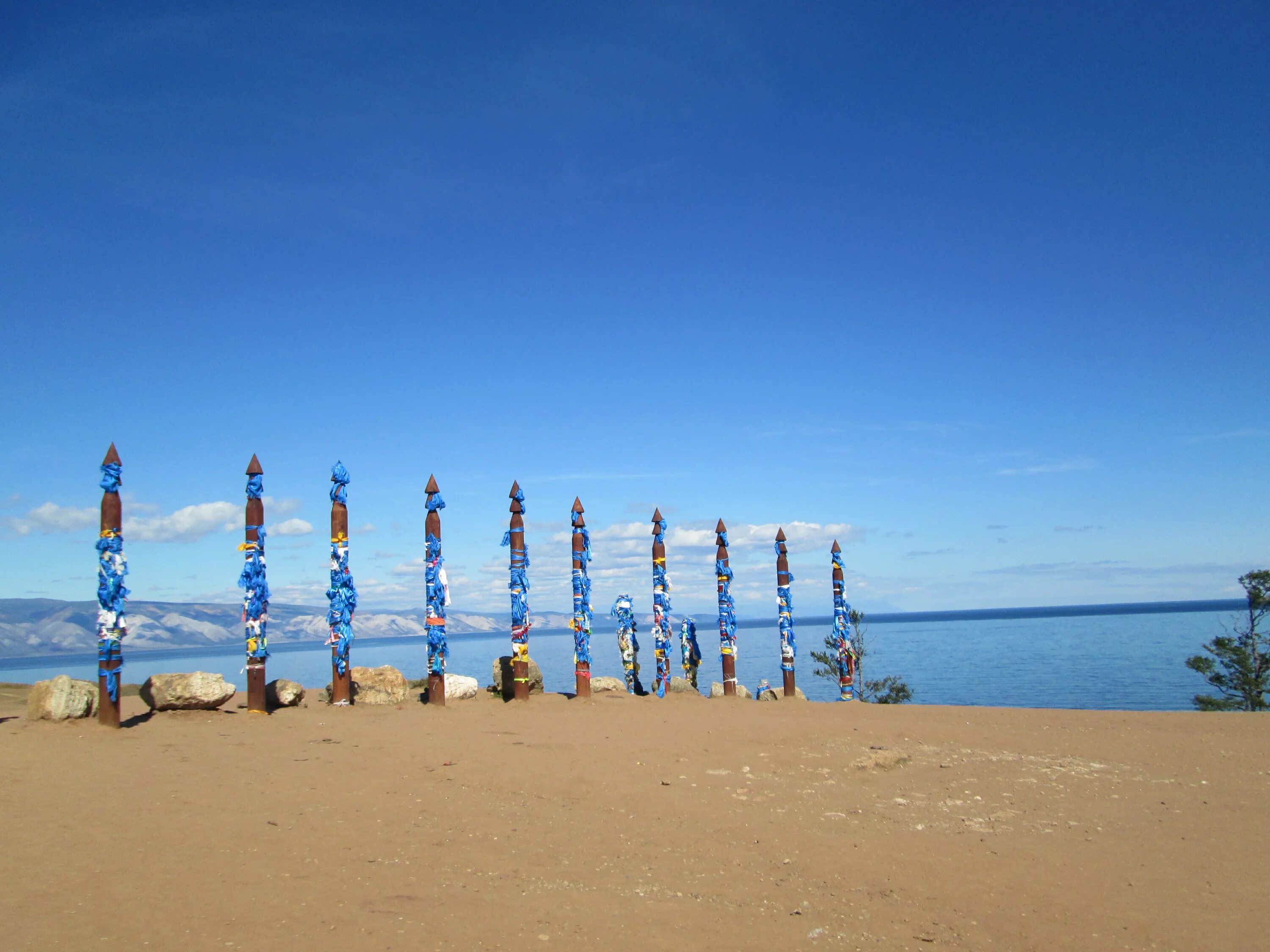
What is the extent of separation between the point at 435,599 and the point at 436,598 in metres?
0.03

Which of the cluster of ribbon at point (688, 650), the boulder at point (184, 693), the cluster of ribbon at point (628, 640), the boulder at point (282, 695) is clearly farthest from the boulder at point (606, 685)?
the boulder at point (184, 693)

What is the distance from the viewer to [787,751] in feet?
42.1

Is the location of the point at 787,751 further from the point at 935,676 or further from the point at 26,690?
the point at 935,676

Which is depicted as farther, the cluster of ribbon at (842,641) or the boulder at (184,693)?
the cluster of ribbon at (842,641)

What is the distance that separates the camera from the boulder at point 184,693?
13.9 metres

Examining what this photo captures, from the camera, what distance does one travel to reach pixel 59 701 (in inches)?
502

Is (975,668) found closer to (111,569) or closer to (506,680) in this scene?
(506,680)

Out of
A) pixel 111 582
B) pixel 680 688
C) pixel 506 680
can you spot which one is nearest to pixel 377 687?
pixel 506 680

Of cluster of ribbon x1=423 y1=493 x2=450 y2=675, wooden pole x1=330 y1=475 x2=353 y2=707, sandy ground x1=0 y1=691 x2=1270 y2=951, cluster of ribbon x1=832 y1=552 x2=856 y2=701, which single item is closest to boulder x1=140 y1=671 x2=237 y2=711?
sandy ground x1=0 y1=691 x2=1270 y2=951

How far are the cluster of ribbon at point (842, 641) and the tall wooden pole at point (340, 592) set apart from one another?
45.1 feet

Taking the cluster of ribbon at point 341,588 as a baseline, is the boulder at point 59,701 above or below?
below

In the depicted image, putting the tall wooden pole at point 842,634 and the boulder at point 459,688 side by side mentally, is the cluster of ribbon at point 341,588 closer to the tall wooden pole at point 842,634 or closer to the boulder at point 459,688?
the boulder at point 459,688

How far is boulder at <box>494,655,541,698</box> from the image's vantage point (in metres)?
18.6

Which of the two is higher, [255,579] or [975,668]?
[255,579]
